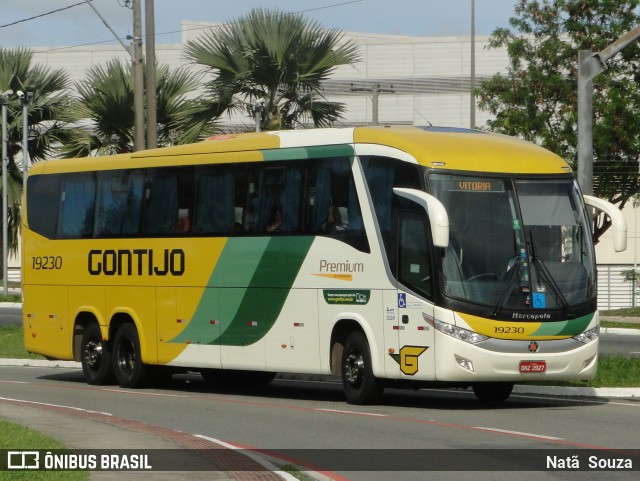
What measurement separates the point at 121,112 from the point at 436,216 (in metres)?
18.4

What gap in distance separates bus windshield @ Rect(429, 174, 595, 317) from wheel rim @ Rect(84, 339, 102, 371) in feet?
27.0

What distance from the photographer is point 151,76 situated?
1074 inches

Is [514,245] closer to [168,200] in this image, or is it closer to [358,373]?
[358,373]

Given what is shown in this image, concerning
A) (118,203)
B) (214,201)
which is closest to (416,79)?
(118,203)

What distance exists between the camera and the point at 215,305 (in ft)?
66.9

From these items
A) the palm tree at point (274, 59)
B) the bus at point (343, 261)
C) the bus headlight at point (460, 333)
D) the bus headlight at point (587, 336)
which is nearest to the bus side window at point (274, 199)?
the bus at point (343, 261)

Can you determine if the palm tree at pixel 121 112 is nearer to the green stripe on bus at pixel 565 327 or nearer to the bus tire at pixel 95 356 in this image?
the bus tire at pixel 95 356

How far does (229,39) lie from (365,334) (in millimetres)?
15798

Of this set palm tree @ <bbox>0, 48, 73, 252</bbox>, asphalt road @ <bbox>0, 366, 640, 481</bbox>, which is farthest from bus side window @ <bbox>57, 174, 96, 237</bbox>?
palm tree @ <bbox>0, 48, 73, 252</bbox>

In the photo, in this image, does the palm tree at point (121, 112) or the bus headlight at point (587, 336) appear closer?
the bus headlight at point (587, 336)

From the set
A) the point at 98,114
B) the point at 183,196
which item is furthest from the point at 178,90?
the point at 183,196

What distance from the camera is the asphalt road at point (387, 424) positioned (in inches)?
472

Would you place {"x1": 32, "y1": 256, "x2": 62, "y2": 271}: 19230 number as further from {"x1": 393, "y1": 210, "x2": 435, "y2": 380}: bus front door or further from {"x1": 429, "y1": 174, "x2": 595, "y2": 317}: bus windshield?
{"x1": 429, "y1": 174, "x2": 595, "y2": 317}: bus windshield

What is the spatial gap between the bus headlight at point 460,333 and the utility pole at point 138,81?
11664 mm
